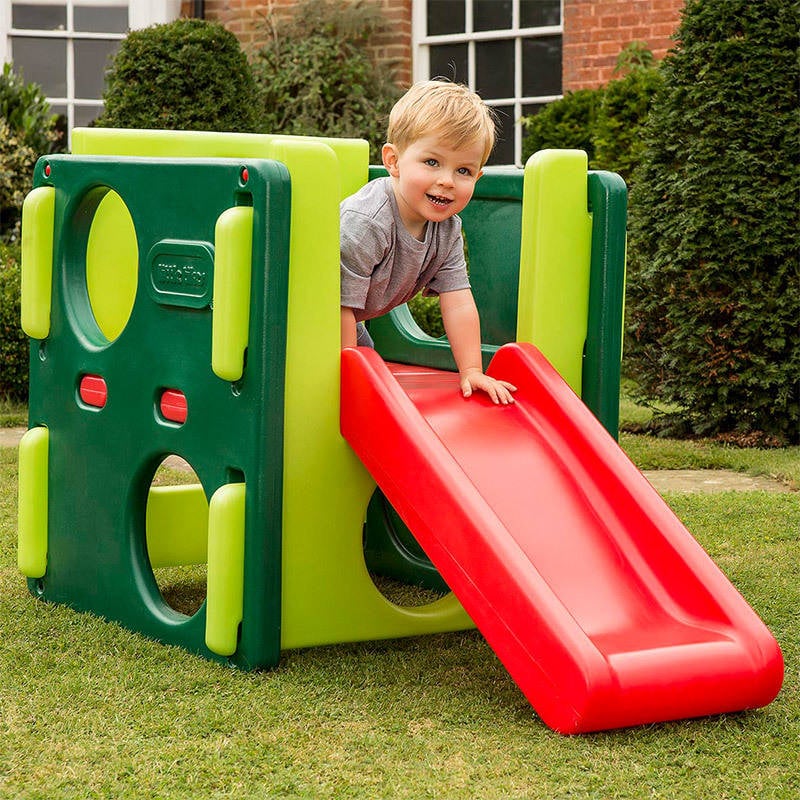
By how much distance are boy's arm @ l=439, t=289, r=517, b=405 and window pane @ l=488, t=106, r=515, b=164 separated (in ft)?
24.3

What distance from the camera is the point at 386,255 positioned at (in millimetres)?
3600

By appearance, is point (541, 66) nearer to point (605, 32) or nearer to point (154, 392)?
point (605, 32)

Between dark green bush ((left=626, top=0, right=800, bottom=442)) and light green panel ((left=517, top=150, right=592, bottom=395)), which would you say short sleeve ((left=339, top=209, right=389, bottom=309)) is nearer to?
light green panel ((left=517, top=150, right=592, bottom=395))

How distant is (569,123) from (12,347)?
176 inches

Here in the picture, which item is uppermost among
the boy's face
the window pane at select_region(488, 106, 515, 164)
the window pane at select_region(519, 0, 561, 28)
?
the window pane at select_region(519, 0, 561, 28)

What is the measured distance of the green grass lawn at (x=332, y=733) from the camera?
2.53 meters

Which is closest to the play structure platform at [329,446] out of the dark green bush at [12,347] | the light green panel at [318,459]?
the light green panel at [318,459]

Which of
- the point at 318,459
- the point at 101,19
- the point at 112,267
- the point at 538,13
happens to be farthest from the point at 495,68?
the point at 318,459

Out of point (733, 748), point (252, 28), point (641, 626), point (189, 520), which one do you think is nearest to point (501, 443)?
point (641, 626)

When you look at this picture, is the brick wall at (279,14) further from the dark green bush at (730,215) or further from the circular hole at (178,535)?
the circular hole at (178,535)

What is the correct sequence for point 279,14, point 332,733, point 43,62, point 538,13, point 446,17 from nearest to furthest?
point 332,733, point 538,13, point 446,17, point 279,14, point 43,62

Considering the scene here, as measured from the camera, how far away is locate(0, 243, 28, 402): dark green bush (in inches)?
291

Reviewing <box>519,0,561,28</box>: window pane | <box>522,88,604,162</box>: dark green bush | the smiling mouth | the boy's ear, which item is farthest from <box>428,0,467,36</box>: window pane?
the smiling mouth

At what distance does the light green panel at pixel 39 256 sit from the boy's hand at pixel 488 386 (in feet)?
3.80
